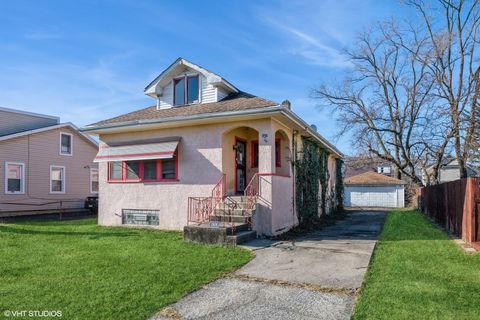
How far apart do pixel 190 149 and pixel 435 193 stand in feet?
38.4

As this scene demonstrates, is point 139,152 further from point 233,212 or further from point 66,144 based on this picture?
point 66,144

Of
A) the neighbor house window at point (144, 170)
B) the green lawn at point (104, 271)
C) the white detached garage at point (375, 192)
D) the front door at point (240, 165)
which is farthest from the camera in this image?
the white detached garage at point (375, 192)

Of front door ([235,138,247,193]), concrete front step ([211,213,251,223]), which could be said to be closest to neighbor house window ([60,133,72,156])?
front door ([235,138,247,193])

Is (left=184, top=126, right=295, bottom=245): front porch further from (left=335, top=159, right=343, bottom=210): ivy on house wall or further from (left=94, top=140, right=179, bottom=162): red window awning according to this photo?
(left=335, top=159, right=343, bottom=210): ivy on house wall

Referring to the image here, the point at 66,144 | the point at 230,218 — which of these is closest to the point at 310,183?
the point at 230,218

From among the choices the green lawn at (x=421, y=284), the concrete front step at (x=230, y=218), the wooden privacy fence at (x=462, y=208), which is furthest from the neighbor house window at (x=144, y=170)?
the wooden privacy fence at (x=462, y=208)

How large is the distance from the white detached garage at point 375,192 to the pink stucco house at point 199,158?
20377 millimetres

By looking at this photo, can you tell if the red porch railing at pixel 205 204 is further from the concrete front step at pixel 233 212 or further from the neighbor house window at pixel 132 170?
the neighbor house window at pixel 132 170

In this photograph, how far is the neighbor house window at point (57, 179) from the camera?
20516 millimetres

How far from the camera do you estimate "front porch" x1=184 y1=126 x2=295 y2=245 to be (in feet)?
29.7

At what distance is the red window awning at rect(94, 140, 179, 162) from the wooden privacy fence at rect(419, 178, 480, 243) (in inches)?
Answer: 335

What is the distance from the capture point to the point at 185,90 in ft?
44.4

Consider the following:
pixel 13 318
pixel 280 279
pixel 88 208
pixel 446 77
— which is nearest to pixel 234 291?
pixel 280 279

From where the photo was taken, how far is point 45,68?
1233 cm
